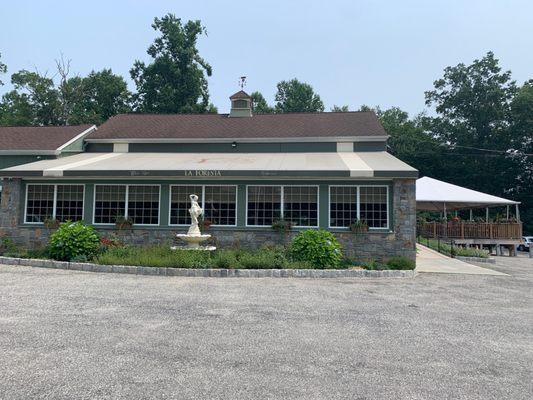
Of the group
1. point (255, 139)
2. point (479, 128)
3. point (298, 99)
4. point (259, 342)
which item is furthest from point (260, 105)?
point (259, 342)

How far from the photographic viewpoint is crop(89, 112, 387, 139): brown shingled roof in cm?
1730

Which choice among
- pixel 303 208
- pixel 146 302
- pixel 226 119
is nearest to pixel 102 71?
pixel 226 119

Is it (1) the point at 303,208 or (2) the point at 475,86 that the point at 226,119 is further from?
(2) the point at 475,86

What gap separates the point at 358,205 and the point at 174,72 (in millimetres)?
29365

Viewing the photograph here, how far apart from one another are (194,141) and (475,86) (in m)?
36.2

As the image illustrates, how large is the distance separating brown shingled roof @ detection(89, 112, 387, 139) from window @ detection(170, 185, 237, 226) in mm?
4323

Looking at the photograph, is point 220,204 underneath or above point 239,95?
underneath

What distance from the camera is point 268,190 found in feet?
44.1

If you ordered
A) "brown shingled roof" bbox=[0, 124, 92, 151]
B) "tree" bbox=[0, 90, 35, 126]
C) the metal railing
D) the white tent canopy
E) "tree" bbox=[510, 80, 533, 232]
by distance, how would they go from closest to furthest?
"brown shingled roof" bbox=[0, 124, 92, 151] → the white tent canopy → the metal railing → "tree" bbox=[0, 90, 35, 126] → "tree" bbox=[510, 80, 533, 232]

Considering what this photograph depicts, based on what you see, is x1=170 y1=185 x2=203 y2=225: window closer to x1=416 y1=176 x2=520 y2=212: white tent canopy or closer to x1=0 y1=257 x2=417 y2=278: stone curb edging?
x1=0 y1=257 x2=417 y2=278: stone curb edging

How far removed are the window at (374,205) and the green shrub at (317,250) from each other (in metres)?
1.79

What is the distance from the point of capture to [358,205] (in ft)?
42.3

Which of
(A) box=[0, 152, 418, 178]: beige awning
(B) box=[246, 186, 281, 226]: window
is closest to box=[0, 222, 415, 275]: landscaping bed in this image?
(B) box=[246, 186, 281, 226]: window

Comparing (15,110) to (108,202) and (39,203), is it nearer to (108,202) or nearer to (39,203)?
(39,203)
